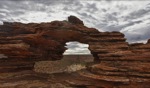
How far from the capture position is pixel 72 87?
1028 inches

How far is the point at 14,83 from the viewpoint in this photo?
28.1 m

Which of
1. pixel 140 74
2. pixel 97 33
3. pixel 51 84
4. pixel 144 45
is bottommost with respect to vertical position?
pixel 51 84

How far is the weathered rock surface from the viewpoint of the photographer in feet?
82.0

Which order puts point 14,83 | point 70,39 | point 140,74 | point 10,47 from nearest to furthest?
point 140,74 < point 14,83 < point 10,47 < point 70,39

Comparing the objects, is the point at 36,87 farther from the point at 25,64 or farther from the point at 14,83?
the point at 25,64

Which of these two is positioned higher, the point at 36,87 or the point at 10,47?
the point at 10,47

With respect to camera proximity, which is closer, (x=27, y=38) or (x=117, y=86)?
(x=117, y=86)

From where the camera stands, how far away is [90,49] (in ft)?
100.0

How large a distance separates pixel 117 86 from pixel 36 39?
1528cm

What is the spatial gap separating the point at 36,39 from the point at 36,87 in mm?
8650

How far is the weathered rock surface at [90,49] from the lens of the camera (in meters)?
25.0

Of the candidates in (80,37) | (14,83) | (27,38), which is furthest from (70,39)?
(14,83)

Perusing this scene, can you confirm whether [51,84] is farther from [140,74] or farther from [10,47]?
[140,74]

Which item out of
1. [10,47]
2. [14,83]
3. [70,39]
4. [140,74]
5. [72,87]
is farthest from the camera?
[70,39]
